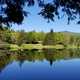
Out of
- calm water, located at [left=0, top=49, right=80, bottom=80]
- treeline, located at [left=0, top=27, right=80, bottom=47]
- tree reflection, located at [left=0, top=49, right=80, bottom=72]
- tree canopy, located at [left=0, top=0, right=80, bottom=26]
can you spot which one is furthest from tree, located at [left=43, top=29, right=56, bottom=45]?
tree canopy, located at [left=0, top=0, right=80, bottom=26]

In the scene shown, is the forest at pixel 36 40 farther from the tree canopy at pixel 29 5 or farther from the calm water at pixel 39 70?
the tree canopy at pixel 29 5

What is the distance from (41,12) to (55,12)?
1.45ft

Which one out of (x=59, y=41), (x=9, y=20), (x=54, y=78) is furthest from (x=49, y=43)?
(x=9, y=20)

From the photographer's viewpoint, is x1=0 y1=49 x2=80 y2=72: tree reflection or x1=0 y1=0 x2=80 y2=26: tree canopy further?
x1=0 y1=49 x2=80 y2=72: tree reflection

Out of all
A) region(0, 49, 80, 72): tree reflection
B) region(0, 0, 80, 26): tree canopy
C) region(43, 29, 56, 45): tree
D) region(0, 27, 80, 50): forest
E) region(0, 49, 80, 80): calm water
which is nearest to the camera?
region(0, 0, 80, 26): tree canopy

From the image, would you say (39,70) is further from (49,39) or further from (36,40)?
(49,39)

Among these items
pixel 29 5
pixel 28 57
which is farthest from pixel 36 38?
pixel 29 5

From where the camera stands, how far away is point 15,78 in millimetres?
28234

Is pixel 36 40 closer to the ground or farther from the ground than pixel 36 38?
closer to the ground

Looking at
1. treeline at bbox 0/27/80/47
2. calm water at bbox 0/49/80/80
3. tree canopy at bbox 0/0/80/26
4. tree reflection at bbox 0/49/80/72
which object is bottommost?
tree reflection at bbox 0/49/80/72

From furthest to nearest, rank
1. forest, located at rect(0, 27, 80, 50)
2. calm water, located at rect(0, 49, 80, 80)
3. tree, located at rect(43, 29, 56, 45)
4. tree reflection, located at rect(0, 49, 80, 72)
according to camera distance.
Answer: tree, located at rect(43, 29, 56, 45) < forest, located at rect(0, 27, 80, 50) < tree reflection, located at rect(0, 49, 80, 72) < calm water, located at rect(0, 49, 80, 80)

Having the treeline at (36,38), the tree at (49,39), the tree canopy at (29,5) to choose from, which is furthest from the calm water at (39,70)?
the tree at (49,39)

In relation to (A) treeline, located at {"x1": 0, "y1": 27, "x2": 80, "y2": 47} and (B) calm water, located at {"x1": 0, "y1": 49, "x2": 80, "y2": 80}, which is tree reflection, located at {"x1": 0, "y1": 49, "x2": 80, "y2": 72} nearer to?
(B) calm water, located at {"x1": 0, "y1": 49, "x2": 80, "y2": 80}

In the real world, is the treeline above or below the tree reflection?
above
